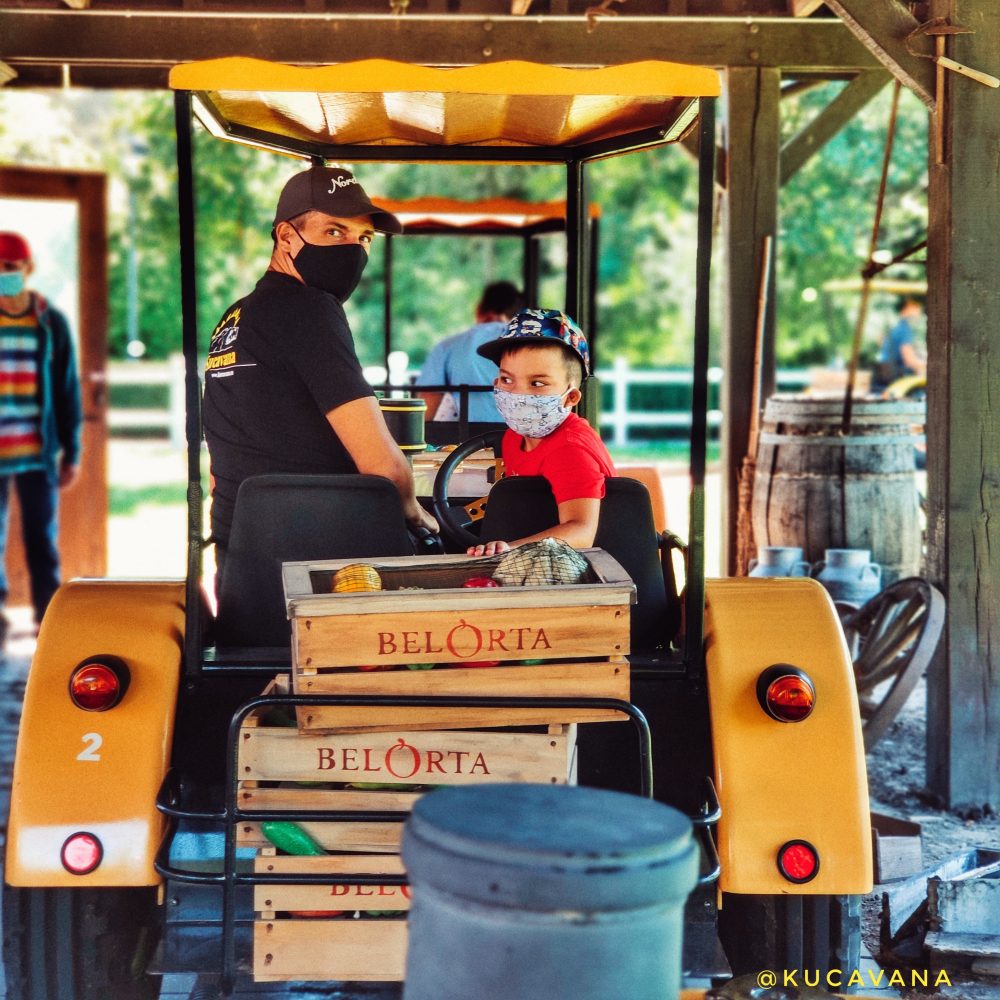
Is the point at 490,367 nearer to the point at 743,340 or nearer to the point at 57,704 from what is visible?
the point at 743,340

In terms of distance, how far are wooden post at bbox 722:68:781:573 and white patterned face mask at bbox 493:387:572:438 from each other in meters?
4.49

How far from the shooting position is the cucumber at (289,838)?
116 inches

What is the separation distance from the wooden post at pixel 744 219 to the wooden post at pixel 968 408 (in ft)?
7.28

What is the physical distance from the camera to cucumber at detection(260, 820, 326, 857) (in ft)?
9.64

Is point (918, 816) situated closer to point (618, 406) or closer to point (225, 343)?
point (225, 343)

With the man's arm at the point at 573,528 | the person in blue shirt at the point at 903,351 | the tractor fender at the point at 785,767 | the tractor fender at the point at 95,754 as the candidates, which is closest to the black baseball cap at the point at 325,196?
the man's arm at the point at 573,528

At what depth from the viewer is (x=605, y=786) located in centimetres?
339

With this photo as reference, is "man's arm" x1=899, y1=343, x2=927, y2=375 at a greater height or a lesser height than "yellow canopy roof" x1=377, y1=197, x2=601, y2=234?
lesser

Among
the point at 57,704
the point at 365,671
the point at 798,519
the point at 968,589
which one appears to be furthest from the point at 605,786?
the point at 798,519

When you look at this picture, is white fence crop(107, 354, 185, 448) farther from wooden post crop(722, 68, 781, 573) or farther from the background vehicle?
the background vehicle

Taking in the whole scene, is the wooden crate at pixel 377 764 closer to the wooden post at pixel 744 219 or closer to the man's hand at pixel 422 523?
the man's hand at pixel 422 523

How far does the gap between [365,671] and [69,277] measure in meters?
7.36

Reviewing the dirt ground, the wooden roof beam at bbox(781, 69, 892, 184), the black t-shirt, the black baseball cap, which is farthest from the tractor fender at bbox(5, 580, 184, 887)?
the wooden roof beam at bbox(781, 69, 892, 184)

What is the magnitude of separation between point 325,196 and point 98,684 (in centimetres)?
135
